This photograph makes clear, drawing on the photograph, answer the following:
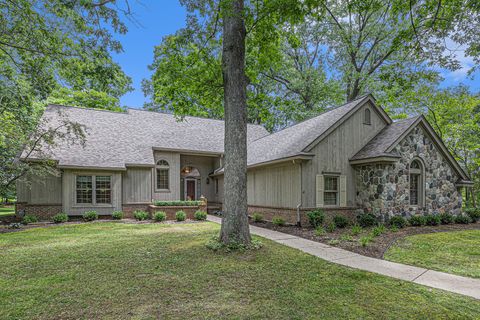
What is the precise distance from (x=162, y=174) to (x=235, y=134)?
10950 mm

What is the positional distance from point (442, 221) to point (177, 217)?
12700 mm

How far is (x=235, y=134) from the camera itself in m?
7.30

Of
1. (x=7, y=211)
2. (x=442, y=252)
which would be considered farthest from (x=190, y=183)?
(x=442, y=252)

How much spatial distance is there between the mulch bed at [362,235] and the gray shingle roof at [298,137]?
3.20m

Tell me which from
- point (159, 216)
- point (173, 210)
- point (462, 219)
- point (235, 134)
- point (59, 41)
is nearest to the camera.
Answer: point (59, 41)

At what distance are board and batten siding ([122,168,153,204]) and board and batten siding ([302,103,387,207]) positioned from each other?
29.3 ft

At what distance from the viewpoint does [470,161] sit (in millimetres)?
19609

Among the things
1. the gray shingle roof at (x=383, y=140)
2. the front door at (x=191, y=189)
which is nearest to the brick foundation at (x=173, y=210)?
the front door at (x=191, y=189)

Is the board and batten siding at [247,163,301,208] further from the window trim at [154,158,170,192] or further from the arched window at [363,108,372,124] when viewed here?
the window trim at [154,158,170,192]

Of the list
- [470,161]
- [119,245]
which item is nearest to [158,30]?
[119,245]

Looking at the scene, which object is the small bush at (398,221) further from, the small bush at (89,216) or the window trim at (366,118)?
the small bush at (89,216)

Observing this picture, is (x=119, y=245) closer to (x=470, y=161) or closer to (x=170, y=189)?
(x=170, y=189)

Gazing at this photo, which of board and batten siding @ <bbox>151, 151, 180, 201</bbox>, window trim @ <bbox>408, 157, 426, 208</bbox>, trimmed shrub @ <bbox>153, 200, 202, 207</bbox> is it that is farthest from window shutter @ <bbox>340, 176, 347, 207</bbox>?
board and batten siding @ <bbox>151, 151, 180, 201</bbox>

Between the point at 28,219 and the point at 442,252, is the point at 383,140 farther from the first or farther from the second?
the point at 28,219
